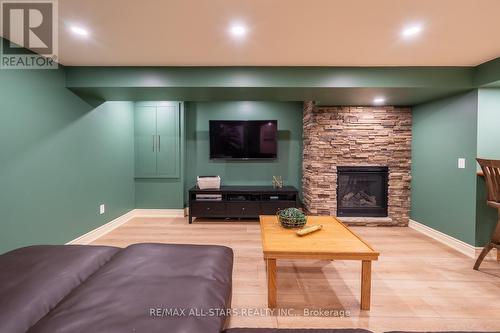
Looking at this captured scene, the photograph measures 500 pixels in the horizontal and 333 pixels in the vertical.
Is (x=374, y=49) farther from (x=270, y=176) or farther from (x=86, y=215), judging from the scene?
(x=86, y=215)

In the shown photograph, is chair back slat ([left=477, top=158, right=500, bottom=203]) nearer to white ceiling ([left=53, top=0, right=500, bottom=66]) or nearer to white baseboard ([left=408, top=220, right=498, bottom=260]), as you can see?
white baseboard ([left=408, top=220, right=498, bottom=260])

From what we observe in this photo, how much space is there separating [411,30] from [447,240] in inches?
110

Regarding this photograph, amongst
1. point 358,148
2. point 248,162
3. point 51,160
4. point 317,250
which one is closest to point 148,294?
point 317,250

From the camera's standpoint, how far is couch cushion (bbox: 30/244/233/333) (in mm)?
893

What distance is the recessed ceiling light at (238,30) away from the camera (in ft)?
6.47

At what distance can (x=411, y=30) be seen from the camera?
6.61 ft

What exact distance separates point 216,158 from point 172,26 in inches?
108

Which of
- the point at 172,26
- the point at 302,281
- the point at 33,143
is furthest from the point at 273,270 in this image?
the point at 33,143

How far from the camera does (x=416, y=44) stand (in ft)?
7.43

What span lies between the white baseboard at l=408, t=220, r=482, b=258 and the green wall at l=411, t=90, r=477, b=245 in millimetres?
59

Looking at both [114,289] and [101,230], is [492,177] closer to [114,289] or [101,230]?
[114,289]

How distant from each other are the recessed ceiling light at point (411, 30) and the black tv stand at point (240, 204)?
2.67m
